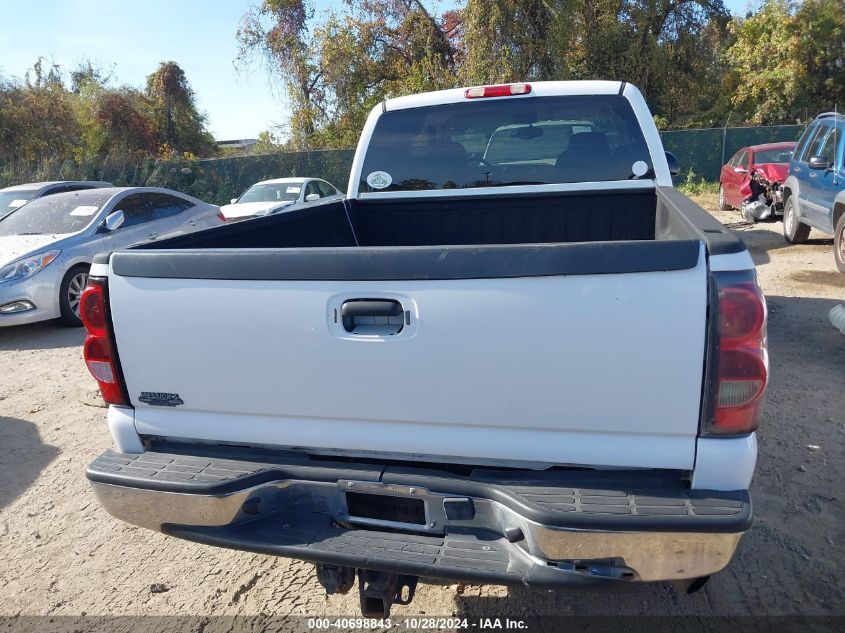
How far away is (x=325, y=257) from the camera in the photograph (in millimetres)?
2178

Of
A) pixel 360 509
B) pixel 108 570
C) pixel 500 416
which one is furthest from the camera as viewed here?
pixel 108 570

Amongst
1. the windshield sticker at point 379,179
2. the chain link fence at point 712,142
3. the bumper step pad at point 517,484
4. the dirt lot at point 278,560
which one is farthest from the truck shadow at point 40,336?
the chain link fence at point 712,142

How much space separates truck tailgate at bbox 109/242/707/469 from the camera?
1973 mm

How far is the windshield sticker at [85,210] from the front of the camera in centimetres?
842

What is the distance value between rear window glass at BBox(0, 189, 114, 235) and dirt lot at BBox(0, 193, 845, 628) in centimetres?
378

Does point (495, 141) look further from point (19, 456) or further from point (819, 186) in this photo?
point (819, 186)

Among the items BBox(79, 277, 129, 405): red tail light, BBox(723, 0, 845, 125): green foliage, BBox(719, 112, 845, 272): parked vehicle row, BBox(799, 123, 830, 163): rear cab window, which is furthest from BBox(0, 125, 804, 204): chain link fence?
BBox(79, 277, 129, 405): red tail light

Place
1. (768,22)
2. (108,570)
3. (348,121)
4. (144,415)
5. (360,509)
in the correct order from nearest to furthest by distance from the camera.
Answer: (360,509)
(144,415)
(108,570)
(768,22)
(348,121)

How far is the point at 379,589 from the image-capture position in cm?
229

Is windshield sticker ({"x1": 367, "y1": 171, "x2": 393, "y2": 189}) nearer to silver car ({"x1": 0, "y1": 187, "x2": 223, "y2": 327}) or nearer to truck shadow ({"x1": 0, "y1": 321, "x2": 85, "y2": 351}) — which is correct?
silver car ({"x1": 0, "y1": 187, "x2": 223, "y2": 327})

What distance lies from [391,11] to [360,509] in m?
25.6

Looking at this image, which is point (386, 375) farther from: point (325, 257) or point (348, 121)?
point (348, 121)

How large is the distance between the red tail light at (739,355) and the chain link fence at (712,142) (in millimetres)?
19007

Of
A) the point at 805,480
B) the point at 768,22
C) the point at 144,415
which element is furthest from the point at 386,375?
the point at 768,22
